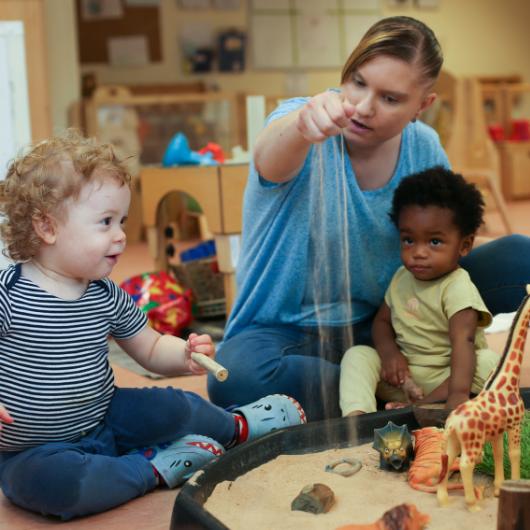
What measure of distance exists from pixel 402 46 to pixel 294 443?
62 centimetres

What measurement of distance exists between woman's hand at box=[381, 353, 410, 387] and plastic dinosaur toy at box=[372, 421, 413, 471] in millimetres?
315

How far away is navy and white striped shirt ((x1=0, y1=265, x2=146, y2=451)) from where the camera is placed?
123 cm

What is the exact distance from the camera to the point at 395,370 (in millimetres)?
1533

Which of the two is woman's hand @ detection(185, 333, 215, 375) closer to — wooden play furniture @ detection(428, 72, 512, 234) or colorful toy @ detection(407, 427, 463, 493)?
colorful toy @ detection(407, 427, 463, 493)

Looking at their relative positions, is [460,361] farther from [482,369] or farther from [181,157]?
[181,157]

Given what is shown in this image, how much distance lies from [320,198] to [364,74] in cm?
20

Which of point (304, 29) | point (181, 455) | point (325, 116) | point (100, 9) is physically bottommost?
point (181, 455)

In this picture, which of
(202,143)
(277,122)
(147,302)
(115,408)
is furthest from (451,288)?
(202,143)

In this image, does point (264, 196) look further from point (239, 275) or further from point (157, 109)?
point (157, 109)

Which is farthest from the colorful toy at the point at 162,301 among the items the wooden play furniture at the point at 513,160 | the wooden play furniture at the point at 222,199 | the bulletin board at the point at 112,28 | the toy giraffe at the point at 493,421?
the wooden play furniture at the point at 513,160

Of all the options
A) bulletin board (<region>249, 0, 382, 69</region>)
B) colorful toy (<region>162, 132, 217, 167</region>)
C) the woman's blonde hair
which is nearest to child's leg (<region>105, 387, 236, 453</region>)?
the woman's blonde hair

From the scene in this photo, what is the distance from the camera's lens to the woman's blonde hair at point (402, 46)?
1393 mm

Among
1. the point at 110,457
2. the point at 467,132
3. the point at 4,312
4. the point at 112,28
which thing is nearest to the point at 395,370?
the point at 110,457

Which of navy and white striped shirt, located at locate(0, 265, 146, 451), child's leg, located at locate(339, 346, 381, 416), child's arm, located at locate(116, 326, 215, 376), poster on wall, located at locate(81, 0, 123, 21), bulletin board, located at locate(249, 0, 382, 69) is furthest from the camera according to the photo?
bulletin board, located at locate(249, 0, 382, 69)
